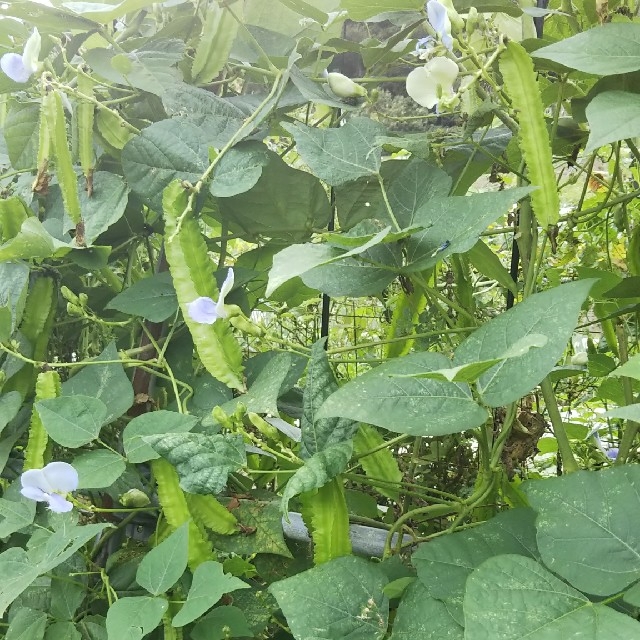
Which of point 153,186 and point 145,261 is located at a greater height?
point 153,186

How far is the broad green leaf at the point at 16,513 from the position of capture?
63 cm

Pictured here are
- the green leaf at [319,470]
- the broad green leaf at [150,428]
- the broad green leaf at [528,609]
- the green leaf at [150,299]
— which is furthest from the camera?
the green leaf at [150,299]

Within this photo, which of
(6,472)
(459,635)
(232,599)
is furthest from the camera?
(6,472)

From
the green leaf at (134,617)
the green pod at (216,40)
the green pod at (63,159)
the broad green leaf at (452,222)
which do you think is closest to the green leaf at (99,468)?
the green leaf at (134,617)

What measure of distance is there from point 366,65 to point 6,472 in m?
0.66

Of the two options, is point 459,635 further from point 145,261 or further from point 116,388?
point 145,261

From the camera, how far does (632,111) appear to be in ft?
1.60

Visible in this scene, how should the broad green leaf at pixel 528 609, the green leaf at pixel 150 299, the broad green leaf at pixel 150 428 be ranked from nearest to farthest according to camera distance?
the broad green leaf at pixel 528 609 < the broad green leaf at pixel 150 428 < the green leaf at pixel 150 299

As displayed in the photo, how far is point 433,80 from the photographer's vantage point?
589 millimetres

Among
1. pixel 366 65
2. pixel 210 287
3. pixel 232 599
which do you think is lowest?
pixel 232 599

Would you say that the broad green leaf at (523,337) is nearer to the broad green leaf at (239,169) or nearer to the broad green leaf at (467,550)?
the broad green leaf at (467,550)

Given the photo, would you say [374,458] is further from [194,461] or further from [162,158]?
[162,158]

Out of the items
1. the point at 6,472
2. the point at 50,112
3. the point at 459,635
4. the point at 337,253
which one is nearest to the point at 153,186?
the point at 50,112

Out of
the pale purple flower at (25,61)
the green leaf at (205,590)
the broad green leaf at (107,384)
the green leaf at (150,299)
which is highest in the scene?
the pale purple flower at (25,61)
